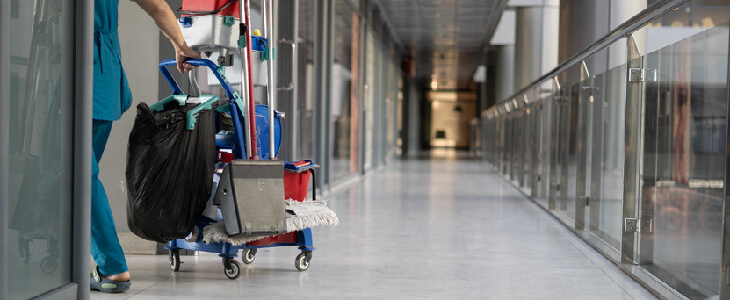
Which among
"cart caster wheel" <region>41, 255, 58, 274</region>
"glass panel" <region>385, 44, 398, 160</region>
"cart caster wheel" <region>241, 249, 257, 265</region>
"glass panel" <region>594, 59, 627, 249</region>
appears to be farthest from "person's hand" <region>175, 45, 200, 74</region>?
"glass panel" <region>385, 44, 398, 160</region>

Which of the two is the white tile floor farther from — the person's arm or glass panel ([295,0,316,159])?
glass panel ([295,0,316,159])

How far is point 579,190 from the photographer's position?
16.9 ft

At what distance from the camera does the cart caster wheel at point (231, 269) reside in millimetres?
3371

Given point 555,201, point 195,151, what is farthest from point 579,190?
point 195,151

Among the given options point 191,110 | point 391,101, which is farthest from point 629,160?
point 391,101

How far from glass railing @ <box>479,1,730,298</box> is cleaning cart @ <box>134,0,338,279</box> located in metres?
1.38

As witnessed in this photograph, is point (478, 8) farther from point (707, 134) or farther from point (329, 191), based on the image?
point (329, 191)

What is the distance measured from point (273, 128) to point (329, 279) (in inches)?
26.2

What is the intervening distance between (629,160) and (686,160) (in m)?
9.17

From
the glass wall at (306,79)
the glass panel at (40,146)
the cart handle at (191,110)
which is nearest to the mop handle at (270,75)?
the cart handle at (191,110)

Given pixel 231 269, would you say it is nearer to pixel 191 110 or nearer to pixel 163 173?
pixel 163 173

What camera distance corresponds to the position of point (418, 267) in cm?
377

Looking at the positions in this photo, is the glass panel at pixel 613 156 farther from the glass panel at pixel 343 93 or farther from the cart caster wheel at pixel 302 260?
the glass panel at pixel 343 93

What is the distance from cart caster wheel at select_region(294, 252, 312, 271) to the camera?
11.8ft
